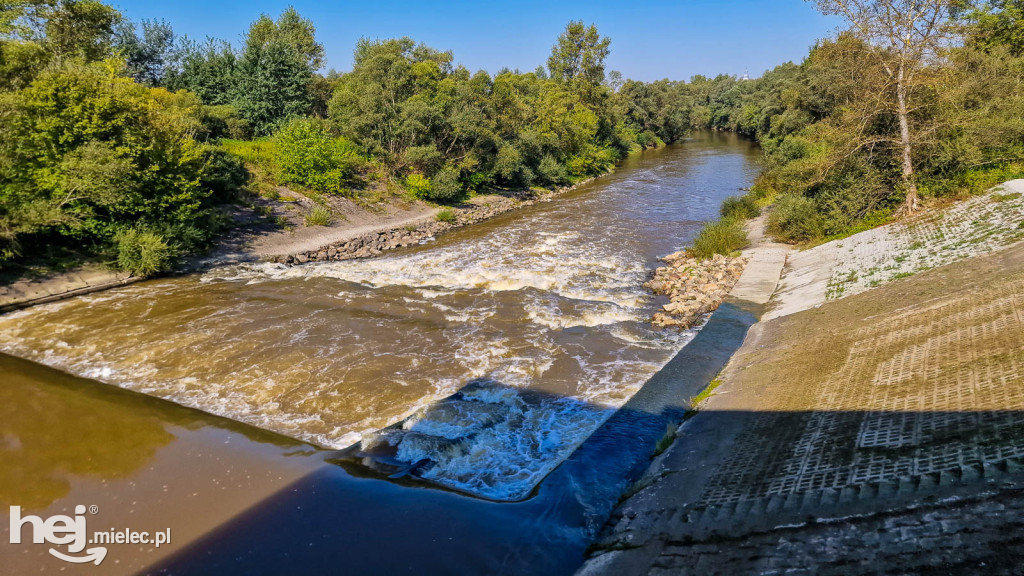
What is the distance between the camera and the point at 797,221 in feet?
66.7

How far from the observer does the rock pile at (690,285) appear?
14.6 m

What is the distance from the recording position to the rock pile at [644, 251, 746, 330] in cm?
1463

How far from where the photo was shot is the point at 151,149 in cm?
1902

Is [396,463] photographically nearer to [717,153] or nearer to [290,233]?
[290,233]

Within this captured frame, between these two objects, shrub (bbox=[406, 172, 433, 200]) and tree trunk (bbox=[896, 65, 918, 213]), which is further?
shrub (bbox=[406, 172, 433, 200])

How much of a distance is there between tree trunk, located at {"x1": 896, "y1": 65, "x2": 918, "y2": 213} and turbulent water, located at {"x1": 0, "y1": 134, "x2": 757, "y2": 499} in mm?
8753

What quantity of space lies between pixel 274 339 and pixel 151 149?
37.1 feet

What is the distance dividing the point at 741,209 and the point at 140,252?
27831 mm

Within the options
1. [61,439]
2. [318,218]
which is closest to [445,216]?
[318,218]

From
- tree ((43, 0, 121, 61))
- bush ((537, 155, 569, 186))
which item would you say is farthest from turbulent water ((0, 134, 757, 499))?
tree ((43, 0, 121, 61))

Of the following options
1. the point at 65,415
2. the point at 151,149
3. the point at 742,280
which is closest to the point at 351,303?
the point at 65,415

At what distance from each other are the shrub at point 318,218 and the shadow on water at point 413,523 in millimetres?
20724

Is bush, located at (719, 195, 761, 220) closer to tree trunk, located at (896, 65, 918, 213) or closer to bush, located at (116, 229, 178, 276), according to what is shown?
tree trunk, located at (896, 65, 918, 213)

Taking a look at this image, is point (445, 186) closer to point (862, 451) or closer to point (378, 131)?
point (378, 131)
